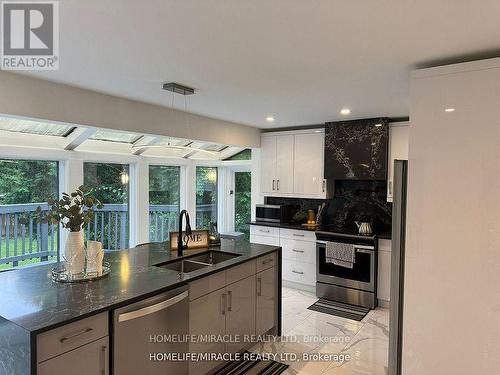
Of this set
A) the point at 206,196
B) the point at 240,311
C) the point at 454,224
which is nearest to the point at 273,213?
the point at 206,196

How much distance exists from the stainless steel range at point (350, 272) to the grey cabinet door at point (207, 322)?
85.6 inches

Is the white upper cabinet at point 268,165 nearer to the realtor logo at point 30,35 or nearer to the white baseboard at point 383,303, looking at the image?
the white baseboard at point 383,303

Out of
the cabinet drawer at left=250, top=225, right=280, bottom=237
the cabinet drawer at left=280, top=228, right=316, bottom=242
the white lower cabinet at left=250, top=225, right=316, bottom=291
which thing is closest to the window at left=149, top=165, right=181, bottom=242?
the cabinet drawer at left=250, top=225, right=280, bottom=237

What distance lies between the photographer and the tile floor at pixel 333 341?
2885 millimetres

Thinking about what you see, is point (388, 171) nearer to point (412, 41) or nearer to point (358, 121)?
point (358, 121)

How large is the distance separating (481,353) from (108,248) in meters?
4.19

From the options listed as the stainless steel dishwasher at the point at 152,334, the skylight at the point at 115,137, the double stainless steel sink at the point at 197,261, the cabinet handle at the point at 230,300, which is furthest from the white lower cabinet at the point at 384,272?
the skylight at the point at 115,137

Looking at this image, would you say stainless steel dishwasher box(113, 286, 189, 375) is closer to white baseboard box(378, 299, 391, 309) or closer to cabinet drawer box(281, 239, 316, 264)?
cabinet drawer box(281, 239, 316, 264)

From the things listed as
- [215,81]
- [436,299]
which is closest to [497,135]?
[436,299]

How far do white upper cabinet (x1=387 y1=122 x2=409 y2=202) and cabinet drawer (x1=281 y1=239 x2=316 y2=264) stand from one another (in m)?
1.24

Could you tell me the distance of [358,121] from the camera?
4.51 meters

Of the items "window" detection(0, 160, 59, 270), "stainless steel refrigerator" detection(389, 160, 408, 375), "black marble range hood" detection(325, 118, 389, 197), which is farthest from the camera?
"black marble range hood" detection(325, 118, 389, 197)

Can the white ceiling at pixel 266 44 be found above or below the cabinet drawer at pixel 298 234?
above

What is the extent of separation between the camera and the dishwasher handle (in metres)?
1.94
